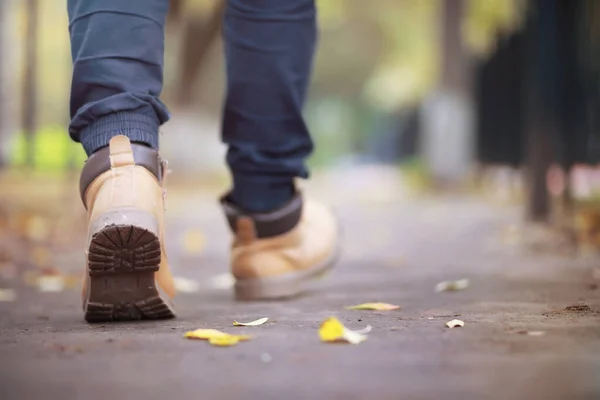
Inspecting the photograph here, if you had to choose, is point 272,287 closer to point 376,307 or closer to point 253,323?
point 376,307

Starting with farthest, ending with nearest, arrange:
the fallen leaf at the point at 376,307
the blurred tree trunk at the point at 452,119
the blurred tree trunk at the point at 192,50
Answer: the blurred tree trunk at the point at 192,50 → the blurred tree trunk at the point at 452,119 → the fallen leaf at the point at 376,307

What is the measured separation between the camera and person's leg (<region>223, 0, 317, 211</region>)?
221cm

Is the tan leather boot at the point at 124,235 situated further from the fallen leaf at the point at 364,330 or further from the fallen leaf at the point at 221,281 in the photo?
the fallen leaf at the point at 221,281

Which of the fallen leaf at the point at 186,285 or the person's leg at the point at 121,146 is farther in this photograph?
the fallen leaf at the point at 186,285

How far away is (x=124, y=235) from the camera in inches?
64.0

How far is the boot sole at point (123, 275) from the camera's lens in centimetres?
163

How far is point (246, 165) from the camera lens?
2246mm

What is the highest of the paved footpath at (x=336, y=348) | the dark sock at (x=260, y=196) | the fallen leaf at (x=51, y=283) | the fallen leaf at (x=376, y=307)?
→ the dark sock at (x=260, y=196)

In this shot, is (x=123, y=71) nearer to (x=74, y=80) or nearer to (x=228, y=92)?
(x=74, y=80)

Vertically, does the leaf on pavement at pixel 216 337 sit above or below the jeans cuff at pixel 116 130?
below

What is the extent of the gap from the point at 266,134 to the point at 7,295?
106cm

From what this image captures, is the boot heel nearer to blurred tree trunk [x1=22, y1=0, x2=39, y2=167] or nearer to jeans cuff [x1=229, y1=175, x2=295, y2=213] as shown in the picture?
jeans cuff [x1=229, y1=175, x2=295, y2=213]

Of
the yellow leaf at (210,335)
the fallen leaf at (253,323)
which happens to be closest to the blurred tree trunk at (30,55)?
Answer: the fallen leaf at (253,323)

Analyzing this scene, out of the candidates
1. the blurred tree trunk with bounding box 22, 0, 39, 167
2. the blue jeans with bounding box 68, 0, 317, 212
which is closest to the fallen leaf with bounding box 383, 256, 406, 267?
the blue jeans with bounding box 68, 0, 317, 212
